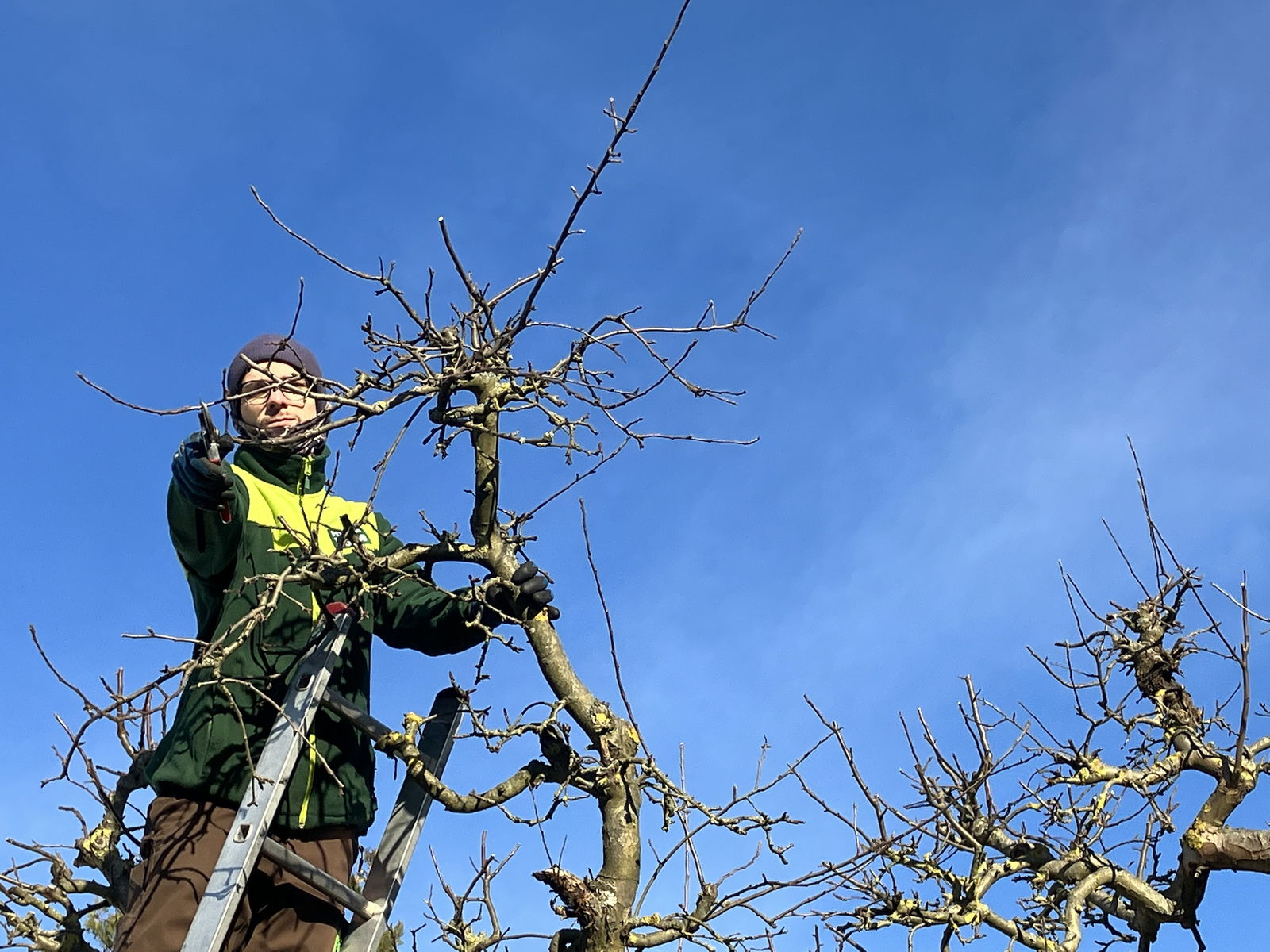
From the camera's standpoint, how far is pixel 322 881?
10.0ft

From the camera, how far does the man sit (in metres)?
3.03

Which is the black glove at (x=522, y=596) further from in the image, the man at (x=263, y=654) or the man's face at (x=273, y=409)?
the man's face at (x=273, y=409)

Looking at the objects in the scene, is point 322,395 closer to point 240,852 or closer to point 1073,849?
point 240,852

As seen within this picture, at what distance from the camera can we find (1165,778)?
4.30 metres

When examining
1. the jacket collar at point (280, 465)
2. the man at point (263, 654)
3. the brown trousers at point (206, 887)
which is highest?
the jacket collar at point (280, 465)

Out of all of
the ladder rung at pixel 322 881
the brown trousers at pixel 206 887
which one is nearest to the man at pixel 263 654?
the brown trousers at pixel 206 887

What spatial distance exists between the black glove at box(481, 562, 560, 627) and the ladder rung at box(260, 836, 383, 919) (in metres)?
0.84

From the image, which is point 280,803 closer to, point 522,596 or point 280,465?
point 522,596

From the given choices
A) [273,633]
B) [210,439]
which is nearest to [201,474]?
[210,439]

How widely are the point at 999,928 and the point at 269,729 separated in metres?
2.51

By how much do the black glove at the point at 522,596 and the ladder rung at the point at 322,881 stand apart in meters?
0.84

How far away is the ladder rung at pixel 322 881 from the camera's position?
299 cm

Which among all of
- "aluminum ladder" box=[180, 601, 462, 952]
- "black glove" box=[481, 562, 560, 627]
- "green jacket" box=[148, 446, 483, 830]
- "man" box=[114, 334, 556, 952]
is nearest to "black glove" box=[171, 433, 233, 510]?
"man" box=[114, 334, 556, 952]

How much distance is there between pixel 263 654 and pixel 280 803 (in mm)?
473
